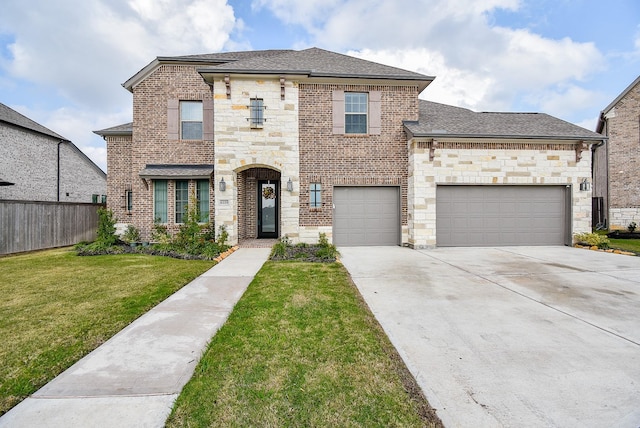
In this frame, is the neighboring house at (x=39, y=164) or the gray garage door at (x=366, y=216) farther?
the neighboring house at (x=39, y=164)

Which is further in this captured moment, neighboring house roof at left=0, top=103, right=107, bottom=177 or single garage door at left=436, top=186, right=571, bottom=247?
neighboring house roof at left=0, top=103, right=107, bottom=177

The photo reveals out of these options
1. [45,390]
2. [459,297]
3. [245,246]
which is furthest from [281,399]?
[245,246]

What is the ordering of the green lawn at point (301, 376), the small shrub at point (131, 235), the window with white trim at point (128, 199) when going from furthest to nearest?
1. the window with white trim at point (128, 199)
2. the small shrub at point (131, 235)
3. the green lawn at point (301, 376)

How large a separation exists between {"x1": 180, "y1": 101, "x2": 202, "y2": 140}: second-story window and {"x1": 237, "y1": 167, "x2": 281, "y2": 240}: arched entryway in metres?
2.37

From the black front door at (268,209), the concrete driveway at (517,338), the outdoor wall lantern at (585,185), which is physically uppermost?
the outdoor wall lantern at (585,185)

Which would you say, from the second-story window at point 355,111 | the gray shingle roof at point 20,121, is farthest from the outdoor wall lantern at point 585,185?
the gray shingle roof at point 20,121

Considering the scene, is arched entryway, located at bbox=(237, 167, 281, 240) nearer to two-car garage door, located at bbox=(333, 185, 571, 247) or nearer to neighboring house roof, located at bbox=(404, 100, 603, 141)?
two-car garage door, located at bbox=(333, 185, 571, 247)

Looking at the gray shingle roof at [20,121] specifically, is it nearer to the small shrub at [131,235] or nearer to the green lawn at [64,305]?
the small shrub at [131,235]

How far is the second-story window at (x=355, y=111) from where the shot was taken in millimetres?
10367

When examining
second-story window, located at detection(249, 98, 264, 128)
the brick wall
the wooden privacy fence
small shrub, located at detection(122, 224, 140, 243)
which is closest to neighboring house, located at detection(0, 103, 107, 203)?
the wooden privacy fence

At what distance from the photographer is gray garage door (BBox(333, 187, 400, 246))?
10.4m

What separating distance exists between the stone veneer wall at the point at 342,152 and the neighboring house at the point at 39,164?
33.4 ft

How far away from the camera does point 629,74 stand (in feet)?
49.5

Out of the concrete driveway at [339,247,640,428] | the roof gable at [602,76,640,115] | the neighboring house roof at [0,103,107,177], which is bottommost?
the concrete driveway at [339,247,640,428]
